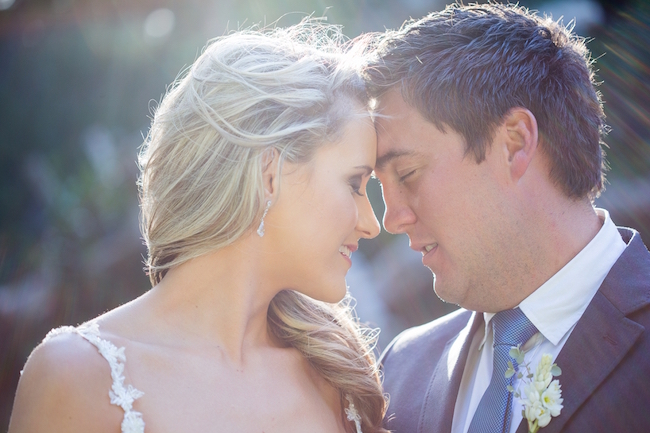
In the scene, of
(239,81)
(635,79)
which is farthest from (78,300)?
(635,79)

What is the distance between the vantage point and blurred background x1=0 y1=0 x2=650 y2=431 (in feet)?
19.7

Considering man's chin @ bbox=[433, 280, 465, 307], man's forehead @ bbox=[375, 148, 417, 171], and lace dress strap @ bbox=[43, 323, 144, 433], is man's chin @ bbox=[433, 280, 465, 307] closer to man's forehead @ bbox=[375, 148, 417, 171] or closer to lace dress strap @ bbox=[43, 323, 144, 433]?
man's forehead @ bbox=[375, 148, 417, 171]

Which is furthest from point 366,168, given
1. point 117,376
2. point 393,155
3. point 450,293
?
point 117,376

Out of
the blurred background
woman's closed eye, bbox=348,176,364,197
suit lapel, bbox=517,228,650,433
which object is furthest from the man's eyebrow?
the blurred background

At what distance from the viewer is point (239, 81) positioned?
2.29 metres

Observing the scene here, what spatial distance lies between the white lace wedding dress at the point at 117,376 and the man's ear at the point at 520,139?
74.4 inches

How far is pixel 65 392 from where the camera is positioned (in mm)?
1815

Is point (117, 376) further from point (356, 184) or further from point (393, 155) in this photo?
point (393, 155)

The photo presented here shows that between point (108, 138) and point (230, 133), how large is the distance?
5351mm

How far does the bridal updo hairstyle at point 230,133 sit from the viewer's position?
2.27m

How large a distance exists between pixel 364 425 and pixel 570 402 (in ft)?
3.20

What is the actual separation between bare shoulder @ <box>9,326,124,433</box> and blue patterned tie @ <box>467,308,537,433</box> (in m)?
1.45

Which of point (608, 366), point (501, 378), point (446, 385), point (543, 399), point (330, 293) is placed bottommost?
point (446, 385)

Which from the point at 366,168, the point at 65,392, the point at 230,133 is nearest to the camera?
the point at 65,392
